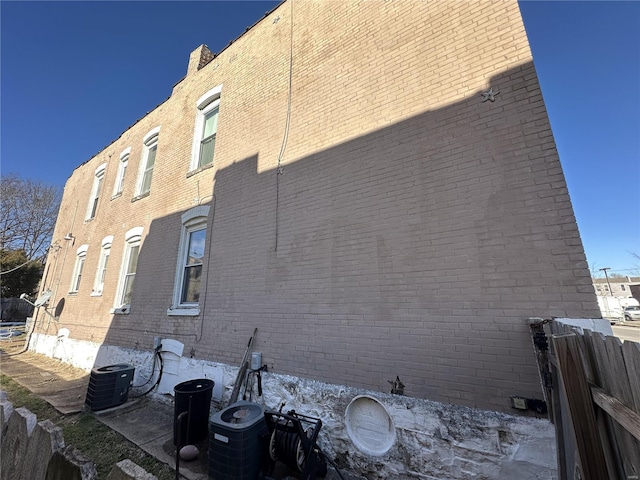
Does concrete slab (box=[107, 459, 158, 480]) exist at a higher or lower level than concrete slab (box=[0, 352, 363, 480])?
higher

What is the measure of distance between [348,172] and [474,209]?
1.95 metres

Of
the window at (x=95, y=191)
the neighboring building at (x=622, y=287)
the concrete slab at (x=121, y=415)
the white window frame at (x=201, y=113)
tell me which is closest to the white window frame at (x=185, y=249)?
the white window frame at (x=201, y=113)

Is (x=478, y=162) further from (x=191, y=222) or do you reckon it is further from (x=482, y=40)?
(x=191, y=222)

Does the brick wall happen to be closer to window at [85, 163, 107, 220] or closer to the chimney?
the chimney

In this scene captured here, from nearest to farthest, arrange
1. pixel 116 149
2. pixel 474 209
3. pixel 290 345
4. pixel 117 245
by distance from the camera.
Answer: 1. pixel 474 209
2. pixel 290 345
3. pixel 117 245
4. pixel 116 149

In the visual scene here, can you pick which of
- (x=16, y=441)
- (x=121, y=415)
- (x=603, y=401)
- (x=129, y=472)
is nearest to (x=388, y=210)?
(x=603, y=401)

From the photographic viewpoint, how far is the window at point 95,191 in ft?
38.9

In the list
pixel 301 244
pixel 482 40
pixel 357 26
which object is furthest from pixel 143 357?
pixel 482 40

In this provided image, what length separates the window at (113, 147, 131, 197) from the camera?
10.6m

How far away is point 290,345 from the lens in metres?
4.48

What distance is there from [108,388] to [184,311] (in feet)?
6.32

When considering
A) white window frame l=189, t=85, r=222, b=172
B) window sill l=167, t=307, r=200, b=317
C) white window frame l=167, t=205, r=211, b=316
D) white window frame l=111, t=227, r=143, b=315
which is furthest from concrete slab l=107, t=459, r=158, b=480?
white window frame l=111, t=227, r=143, b=315

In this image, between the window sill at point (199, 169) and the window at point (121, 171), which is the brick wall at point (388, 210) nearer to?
the window sill at point (199, 169)

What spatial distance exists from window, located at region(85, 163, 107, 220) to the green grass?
7761mm
